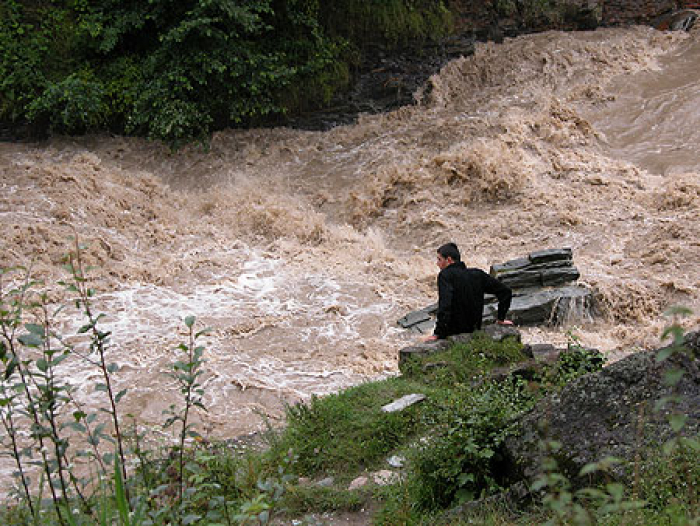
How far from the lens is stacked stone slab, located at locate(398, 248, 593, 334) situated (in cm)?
888

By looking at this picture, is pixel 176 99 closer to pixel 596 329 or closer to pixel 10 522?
pixel 596 329

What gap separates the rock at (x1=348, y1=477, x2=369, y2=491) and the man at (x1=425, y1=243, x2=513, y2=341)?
2.24m

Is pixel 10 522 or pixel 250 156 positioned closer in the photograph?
pixel 10 522

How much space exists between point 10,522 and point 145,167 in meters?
10.8

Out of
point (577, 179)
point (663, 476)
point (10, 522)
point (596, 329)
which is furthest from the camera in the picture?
point (577, 179)

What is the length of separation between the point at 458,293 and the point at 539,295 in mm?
2794

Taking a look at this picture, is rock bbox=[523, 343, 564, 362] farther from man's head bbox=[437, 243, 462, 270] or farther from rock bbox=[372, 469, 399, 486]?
rock bbox=[372, 469, 399, 486]

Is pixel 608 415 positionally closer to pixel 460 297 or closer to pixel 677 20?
pixel 460 297

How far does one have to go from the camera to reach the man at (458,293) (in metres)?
6.55

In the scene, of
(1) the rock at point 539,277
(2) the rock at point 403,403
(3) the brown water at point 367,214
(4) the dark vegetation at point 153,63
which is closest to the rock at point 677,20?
(3) the brown water at point 367,214

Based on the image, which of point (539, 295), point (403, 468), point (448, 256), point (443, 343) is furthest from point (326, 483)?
point (539, 295)

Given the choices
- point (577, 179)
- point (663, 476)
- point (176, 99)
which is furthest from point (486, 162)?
point (663, 476)

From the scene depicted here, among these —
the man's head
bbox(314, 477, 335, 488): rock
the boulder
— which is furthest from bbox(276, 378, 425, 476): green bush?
the man's head

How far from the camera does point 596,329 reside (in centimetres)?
889
